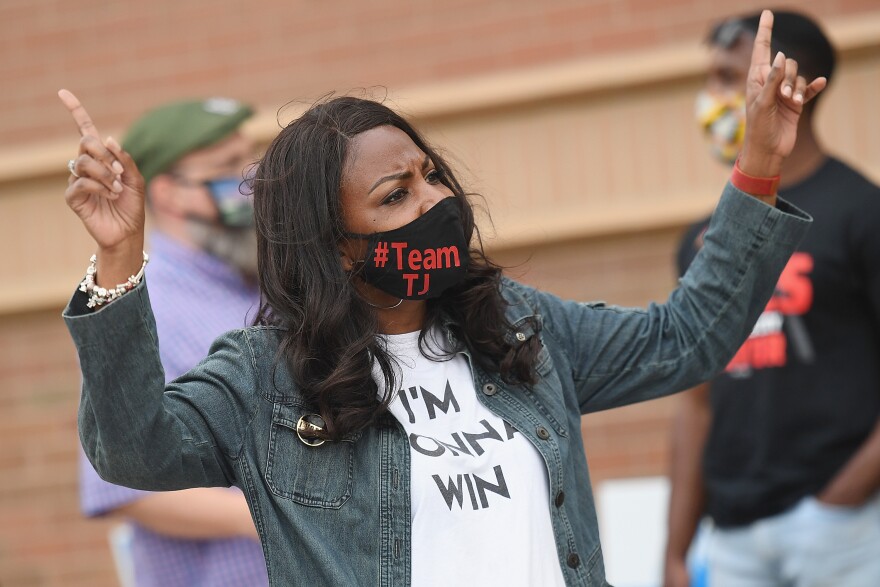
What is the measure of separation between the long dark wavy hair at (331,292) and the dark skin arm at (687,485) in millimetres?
1662

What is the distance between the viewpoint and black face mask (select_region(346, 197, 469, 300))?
2.28m

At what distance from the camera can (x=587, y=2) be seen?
18.9 ft

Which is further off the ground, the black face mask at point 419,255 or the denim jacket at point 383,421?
the black face mask at point 419,255

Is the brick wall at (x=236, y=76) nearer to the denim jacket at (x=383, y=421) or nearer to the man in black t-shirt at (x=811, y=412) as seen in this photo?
the man in black t-shirt at (x=811, y=412)

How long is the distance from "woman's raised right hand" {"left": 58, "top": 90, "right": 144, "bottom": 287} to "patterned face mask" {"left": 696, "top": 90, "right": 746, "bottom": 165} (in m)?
2.17

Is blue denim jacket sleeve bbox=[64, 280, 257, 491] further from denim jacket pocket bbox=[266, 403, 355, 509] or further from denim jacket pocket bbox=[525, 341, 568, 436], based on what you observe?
denim jacket pocket bbox=[525, 341, 568, 436]

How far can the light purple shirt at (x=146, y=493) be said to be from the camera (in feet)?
10.6

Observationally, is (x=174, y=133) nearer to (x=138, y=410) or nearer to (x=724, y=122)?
(x=724, y=122)

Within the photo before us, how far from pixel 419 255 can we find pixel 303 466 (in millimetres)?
427

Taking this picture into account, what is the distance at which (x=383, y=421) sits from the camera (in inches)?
86.7

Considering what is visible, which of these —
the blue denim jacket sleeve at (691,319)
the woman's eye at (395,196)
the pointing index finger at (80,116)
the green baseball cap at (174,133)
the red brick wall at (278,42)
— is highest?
the red brick wall at (278,42)

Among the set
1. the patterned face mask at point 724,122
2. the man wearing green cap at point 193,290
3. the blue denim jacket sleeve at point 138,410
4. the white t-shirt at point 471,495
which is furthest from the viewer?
the patterned face mask at point 724,122

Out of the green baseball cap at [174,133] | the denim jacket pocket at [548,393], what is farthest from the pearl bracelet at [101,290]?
the green baseball cap at [174,133]

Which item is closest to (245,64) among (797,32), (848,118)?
(848,118)
